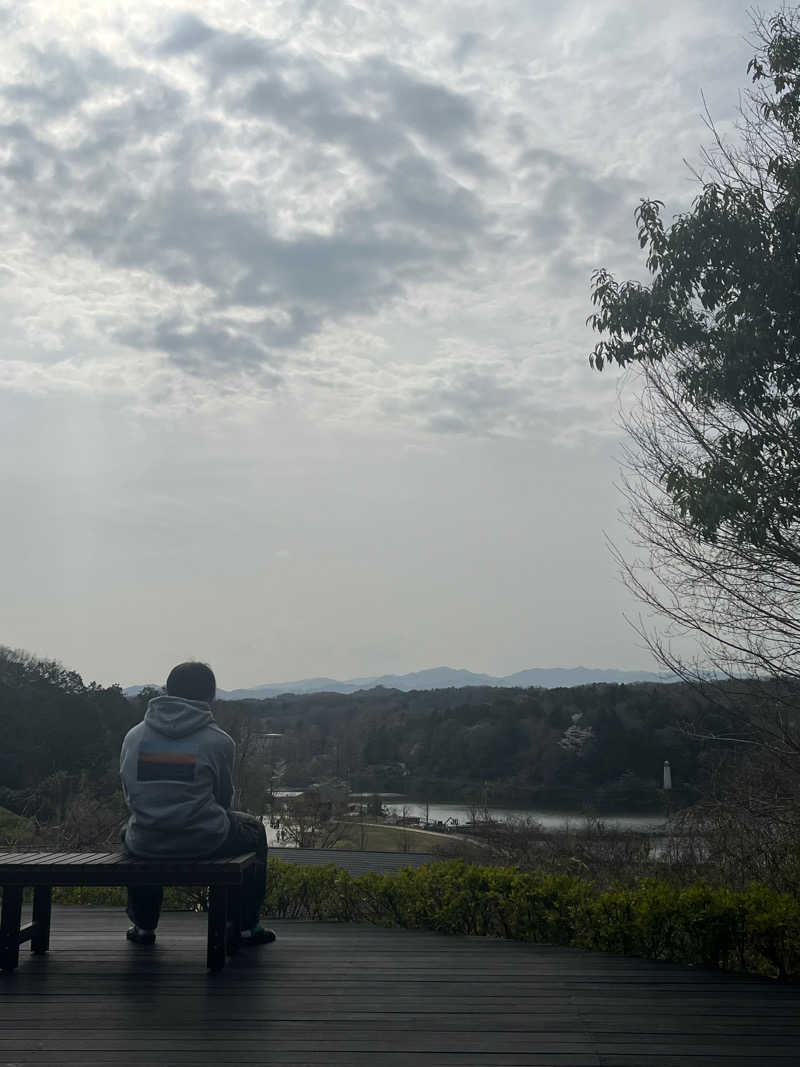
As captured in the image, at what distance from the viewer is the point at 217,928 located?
4.23 meters

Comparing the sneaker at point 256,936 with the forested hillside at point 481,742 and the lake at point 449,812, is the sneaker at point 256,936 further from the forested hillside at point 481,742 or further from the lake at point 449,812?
the lake at point 449,812

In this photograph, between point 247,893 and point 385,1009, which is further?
point 247,893

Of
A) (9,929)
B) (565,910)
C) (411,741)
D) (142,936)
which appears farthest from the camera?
(411,741)

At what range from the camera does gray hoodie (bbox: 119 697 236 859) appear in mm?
4359

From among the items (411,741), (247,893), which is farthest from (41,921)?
(411,741)

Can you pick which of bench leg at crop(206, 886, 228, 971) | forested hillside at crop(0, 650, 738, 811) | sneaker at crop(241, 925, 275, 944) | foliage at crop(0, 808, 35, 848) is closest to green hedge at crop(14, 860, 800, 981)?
sneaker at crop(241, 925, 275, 944)

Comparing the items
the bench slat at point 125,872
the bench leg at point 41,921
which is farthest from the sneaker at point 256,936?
the bench leg at point 41,921

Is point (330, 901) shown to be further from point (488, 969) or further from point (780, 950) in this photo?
point (780, 950)

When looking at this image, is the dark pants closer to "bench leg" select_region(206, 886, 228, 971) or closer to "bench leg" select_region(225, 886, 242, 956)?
"bench leg" select_region(225, 886, 242, 956)

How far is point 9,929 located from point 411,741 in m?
Answer: 40.9

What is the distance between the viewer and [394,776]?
4400 cm

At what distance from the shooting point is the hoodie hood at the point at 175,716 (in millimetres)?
4438

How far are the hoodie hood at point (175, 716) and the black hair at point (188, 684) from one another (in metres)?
0.09

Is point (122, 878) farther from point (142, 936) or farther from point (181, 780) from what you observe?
point (142, 936)
